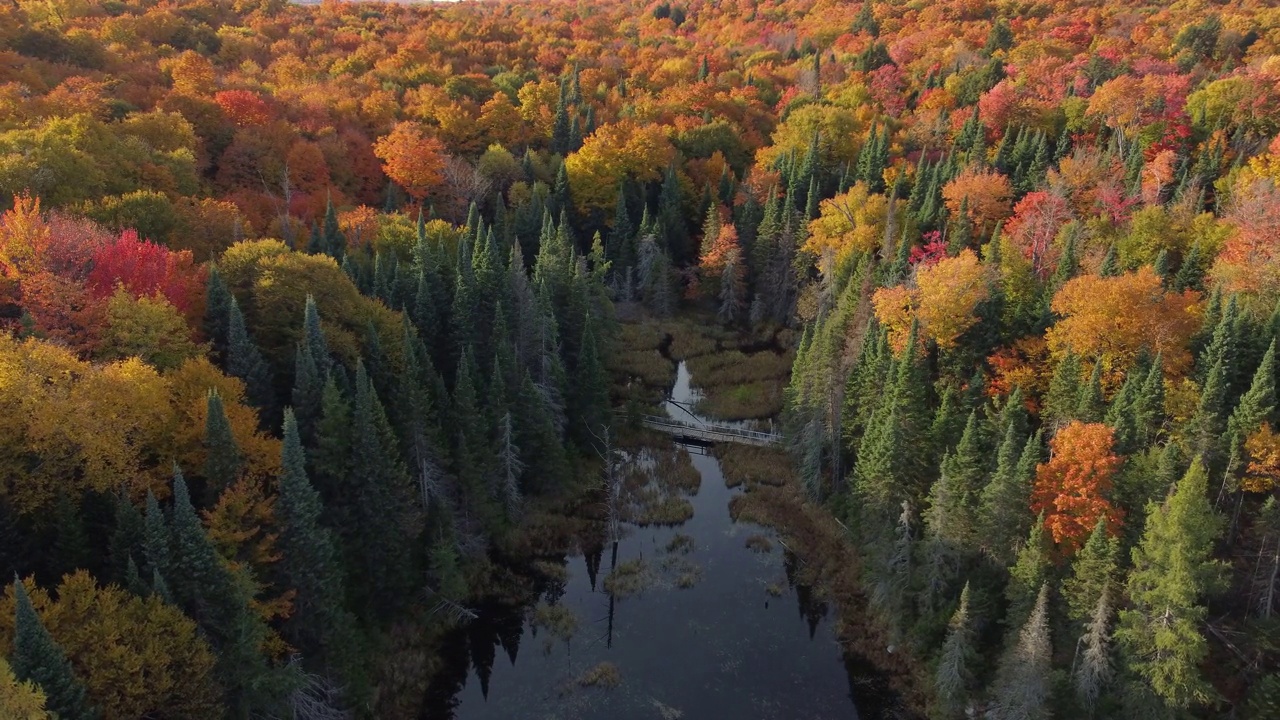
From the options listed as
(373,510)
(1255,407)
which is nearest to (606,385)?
(373,510)

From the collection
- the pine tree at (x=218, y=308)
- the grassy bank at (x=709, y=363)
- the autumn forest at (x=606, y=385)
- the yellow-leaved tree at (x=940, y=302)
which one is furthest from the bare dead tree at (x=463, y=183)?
the yellow-leaved tree at (x=940, y=302)

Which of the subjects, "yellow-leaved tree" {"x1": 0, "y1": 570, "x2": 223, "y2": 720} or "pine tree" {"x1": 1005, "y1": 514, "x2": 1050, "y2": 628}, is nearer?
"yellow-leaved tree" {"x1": 0, "y1": 570, "x2": 223, "y2": 720}

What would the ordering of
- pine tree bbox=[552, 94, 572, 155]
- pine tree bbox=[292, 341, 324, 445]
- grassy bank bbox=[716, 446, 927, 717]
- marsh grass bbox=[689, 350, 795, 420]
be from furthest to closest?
1. pine tree bbox=[552, 94, 572, 155]
2. marsh grass bbox=[689, 350, 795, 420]
3. grassy bank bbox=[716, 446, 927, 717]
4. pine tree bbox=[292, 341, 324, 445]

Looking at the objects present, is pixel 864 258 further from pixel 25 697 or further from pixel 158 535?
pixel 25 697

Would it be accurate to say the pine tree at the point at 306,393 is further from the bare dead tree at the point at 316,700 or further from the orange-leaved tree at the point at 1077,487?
the orange-leaved tree at the point at 1077,487

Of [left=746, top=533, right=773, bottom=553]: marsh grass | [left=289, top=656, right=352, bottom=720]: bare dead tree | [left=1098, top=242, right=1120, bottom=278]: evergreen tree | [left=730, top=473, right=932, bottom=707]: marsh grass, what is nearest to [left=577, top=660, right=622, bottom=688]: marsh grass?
[left=289, top=656, right=352, bottom=720]: bare dead tree

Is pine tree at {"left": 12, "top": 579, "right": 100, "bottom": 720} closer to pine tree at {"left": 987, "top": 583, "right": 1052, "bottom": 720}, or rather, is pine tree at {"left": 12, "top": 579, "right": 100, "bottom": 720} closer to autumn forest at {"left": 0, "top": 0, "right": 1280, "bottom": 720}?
autumn forest at {"left": 0, "top": 0, "right": 1280, "bottom": 720}

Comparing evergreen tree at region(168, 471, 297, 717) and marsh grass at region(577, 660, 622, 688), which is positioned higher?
evergreen tree at region(168, 471, 297, 717)
